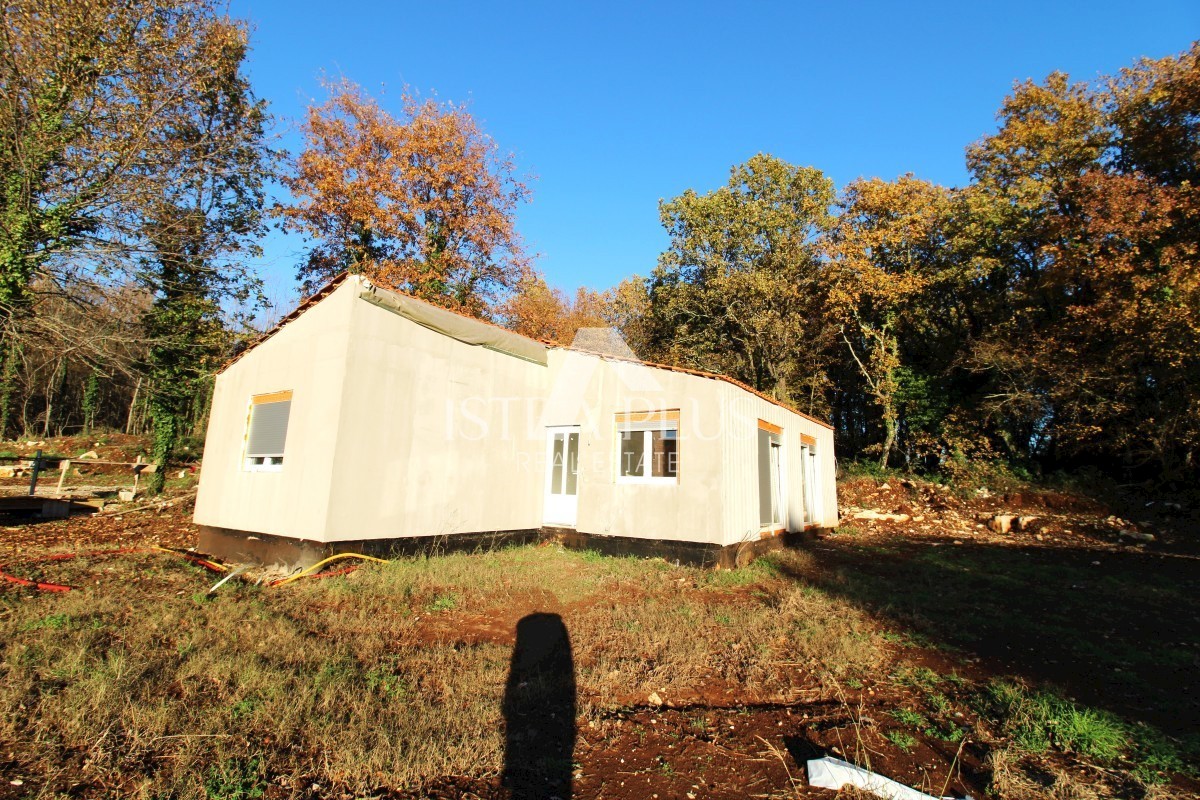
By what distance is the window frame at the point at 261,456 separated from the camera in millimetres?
8570

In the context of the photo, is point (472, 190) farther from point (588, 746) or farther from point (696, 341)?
point (588, 746)

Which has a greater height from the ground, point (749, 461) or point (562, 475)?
point (749, 461)

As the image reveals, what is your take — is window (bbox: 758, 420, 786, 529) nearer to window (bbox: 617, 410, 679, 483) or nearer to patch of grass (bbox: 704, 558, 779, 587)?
patch of grass (bbox: 704, 558, 779, 587)

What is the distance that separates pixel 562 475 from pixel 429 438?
2891 millimetres

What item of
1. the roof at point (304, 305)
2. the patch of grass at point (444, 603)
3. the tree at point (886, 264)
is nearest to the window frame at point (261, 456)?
the roof at point (304, 305)

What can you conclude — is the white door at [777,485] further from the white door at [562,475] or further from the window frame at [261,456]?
the window frame at [261,456]

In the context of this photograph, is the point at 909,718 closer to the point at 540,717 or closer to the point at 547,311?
the point at 540,717

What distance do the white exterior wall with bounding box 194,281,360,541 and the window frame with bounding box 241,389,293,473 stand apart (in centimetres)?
5

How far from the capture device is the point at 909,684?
4.50 m

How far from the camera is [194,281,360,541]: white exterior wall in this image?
7766 mm

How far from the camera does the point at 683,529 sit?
8.91 m

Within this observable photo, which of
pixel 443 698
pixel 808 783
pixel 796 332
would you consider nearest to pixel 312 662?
pixel 443 698

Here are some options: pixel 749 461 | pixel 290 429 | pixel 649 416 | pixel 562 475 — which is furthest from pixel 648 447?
pixel 290 429

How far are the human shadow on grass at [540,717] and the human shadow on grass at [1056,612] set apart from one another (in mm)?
3631
